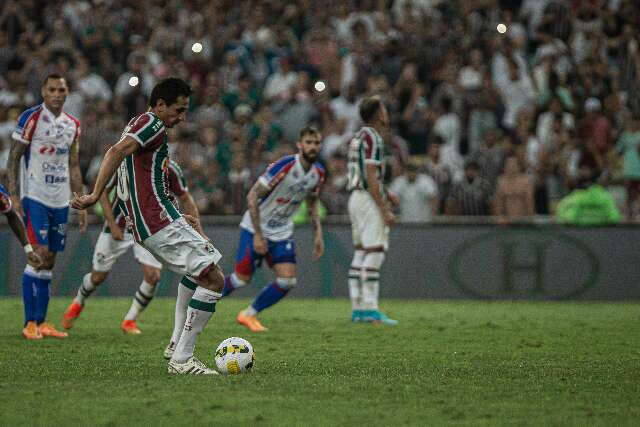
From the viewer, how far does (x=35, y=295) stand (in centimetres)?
1159

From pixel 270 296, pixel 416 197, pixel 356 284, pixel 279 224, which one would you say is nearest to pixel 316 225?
pixel 279 224

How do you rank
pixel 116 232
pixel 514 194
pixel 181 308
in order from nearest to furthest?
pixel 181 308 < pixel 116 232 < pixel 514 194

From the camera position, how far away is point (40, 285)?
458 inches

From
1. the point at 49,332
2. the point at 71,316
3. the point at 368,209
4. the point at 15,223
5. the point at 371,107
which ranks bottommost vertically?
the point at 49,332

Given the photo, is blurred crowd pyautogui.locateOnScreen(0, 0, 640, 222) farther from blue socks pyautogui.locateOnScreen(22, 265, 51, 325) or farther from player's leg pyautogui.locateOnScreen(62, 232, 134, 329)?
blue socks pyautogui.locateOnScreen(22, 265, 51, 325)

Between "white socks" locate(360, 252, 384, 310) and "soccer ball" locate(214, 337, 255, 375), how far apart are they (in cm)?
548

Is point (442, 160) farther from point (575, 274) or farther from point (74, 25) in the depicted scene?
point (74, 25)

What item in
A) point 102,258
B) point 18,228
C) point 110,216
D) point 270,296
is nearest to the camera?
point 18,228

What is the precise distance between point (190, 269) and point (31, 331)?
381 cm

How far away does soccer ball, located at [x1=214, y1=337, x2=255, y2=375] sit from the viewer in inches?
329

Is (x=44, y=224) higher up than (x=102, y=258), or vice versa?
(x=44, y=224)

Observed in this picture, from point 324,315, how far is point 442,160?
6.13 meters

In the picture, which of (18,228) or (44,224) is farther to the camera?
(44,224)

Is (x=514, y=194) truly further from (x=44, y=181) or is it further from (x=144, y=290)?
(x=44, y=181)
